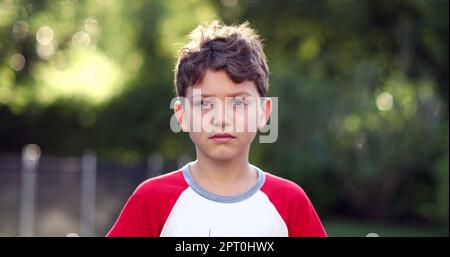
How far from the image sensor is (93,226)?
19.2 meters

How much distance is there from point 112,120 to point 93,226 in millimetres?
9183

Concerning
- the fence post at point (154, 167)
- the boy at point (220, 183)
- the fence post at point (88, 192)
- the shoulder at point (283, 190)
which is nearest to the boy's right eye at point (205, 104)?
the boy at point (220, 183)

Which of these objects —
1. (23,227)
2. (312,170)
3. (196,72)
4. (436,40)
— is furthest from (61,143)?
(196,72)

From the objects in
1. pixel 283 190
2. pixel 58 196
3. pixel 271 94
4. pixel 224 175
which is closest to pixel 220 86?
pixel 224 175

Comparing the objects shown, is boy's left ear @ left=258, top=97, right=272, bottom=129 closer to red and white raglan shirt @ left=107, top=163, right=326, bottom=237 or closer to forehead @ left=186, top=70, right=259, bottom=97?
forehead @ left=186, top=70, right=259, bottom=97

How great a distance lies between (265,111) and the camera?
3543 millimetres

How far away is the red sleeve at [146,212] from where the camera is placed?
10.6 feet

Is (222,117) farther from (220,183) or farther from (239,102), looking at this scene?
(220,183)

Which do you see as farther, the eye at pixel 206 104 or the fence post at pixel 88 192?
the fence post at pixel 88 192

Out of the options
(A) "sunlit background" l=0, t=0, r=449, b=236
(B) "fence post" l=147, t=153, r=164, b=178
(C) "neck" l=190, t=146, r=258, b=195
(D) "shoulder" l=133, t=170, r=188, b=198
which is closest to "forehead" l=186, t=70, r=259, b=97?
(C) "neck" l=190, t=146, r=258, b=195

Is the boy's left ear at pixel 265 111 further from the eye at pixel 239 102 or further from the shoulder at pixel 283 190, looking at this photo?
the shoulder at pixel 283 190

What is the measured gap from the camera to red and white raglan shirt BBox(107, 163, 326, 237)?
10.6 ft

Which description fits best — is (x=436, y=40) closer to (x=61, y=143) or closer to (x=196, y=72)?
(x=61, y=143)

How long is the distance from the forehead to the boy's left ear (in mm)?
119
